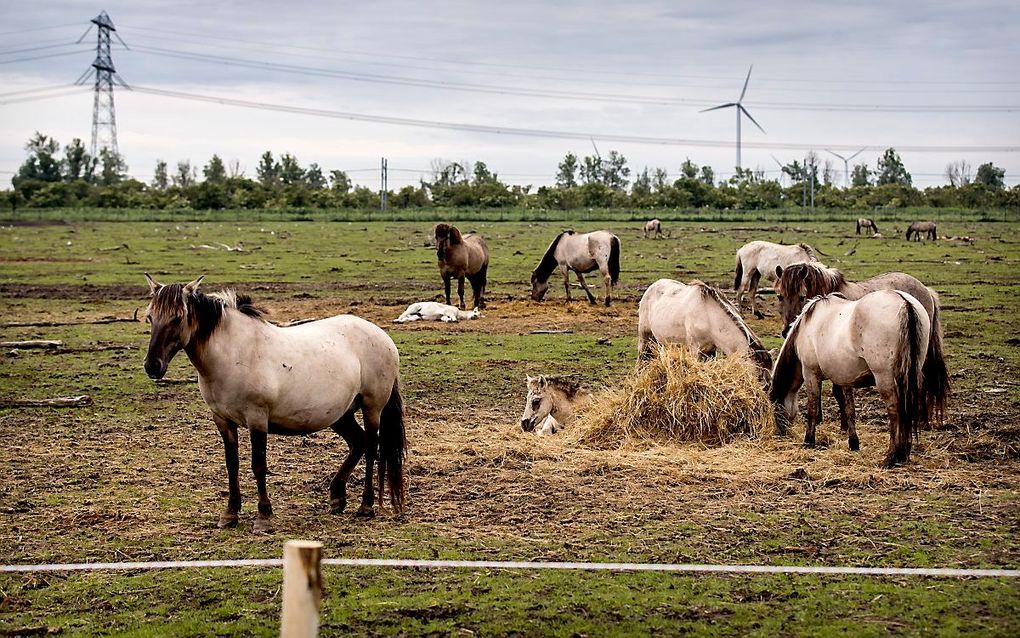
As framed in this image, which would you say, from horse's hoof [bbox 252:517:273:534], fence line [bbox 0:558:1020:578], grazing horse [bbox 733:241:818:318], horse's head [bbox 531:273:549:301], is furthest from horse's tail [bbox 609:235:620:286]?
fence line [bbox 0:558:1020:578]

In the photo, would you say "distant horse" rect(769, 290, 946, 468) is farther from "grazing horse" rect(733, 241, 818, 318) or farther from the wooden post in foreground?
"grazing horse" rect(733, 241, 818, 318)

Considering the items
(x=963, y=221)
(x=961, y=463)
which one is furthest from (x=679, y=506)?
(x=963, y=221)

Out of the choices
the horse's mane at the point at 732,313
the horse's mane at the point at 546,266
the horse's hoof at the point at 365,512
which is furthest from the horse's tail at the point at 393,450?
the horse's mane at the point at 546,266

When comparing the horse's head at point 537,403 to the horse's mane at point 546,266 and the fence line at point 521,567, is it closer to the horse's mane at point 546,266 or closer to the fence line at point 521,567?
the fence line at point 521,567

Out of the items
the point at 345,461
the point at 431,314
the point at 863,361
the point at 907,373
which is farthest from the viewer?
the point at 431,314

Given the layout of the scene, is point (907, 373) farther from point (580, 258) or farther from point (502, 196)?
point (502, 196)

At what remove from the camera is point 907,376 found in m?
9.66

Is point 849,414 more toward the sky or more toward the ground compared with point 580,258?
more toward the ground

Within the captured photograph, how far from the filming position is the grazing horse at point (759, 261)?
20.9 m

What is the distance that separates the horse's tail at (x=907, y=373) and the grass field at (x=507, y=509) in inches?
13.4

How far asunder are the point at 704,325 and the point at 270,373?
18.8 feet

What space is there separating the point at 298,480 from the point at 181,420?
305 centimetres

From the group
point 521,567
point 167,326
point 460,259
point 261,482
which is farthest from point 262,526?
point 460,259

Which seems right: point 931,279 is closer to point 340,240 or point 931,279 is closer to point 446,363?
point 446,363
